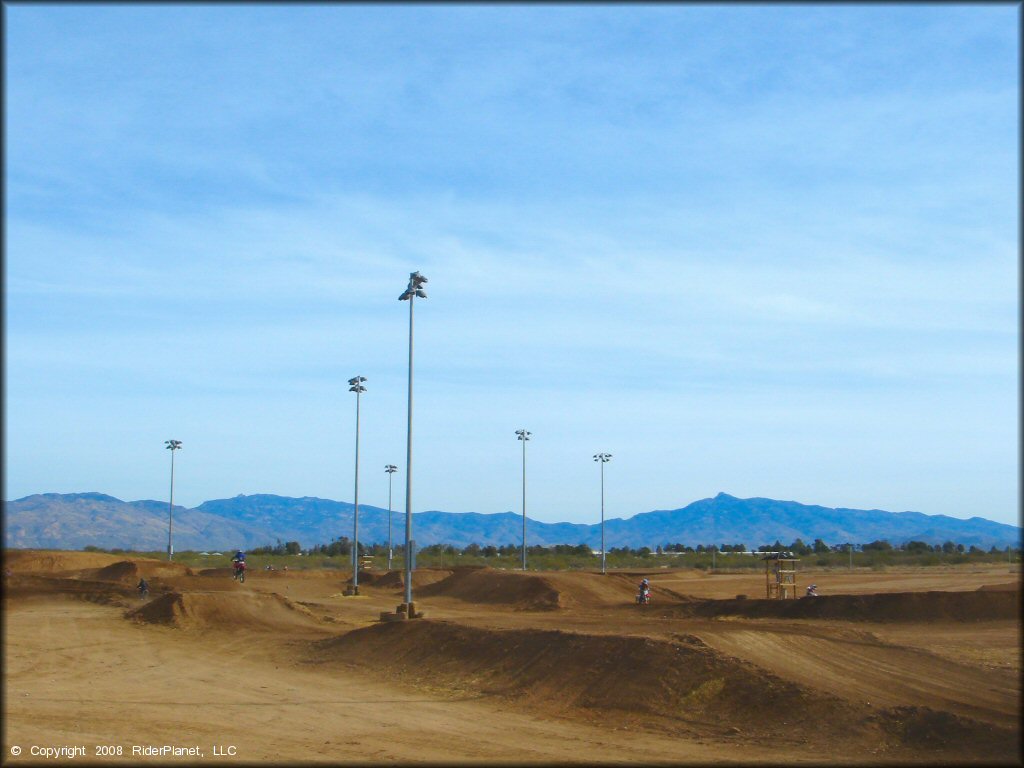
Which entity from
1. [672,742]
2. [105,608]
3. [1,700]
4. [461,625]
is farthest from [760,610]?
[1,700]

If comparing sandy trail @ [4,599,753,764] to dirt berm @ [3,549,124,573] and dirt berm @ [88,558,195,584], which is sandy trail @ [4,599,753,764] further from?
dirt berm @ [3,549,124,573]

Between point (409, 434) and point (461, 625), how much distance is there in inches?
316

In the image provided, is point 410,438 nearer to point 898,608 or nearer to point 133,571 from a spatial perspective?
point 898,608

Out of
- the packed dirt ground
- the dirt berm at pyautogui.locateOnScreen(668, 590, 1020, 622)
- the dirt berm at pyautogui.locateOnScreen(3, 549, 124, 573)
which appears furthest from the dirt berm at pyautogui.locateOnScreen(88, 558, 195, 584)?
A: the dirt berm at pyautogui.locateOnScreen(668, 590, 1020, 622)

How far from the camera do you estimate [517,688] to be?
2355cm

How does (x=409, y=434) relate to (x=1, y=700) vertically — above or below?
above

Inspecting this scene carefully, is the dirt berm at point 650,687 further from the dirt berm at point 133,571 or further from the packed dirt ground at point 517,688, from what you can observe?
the dirt berm at point 133,571

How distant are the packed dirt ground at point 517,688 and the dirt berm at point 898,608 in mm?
122

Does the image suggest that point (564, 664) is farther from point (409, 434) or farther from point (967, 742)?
point (409, 434)

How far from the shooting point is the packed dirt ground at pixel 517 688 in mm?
16938

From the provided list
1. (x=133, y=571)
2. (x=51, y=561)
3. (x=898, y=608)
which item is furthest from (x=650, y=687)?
(x=51, y=561)

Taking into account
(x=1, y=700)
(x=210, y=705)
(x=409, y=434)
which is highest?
(x=409, y=434)

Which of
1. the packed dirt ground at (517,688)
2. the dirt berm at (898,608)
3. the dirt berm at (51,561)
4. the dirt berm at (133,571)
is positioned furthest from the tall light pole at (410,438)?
the dirt berm at (51,561)

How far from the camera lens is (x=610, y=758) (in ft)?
54.5
